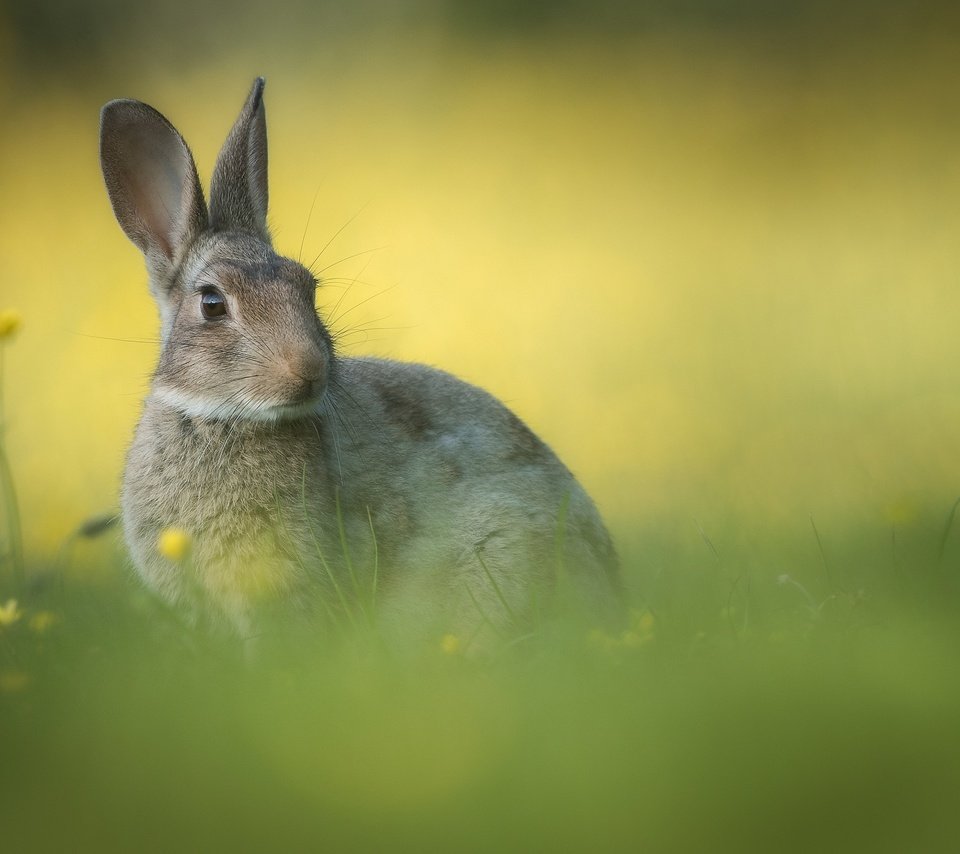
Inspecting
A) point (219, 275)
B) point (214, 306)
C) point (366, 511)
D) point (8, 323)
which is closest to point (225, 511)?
point (366, 511)

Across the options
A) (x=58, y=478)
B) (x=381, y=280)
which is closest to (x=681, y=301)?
(x=381, y=280)

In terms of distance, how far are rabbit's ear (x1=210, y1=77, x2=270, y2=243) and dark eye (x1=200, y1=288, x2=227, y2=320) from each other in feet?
1.58

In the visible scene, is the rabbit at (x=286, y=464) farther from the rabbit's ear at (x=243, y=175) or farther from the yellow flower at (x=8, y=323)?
the yellow flower at (x=8, y=323)

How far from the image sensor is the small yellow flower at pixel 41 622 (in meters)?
3.67

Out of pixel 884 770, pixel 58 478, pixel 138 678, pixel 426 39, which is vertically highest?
pixel 426 39

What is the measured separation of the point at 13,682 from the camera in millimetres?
3174

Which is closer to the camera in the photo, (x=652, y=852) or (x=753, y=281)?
(x=652, y=852)

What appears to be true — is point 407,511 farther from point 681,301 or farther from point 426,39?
point 426,39

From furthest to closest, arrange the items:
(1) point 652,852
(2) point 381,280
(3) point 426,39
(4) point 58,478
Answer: (3) point 426,39 < (2) point 381,280 < (4) point 58,478 < (1) point 652,852

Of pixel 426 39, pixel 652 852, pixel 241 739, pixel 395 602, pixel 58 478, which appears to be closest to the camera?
pixel 652 852

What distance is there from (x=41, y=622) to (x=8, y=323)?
3.29ft

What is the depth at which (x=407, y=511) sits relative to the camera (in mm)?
4488

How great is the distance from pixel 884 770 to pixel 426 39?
10.6 meters

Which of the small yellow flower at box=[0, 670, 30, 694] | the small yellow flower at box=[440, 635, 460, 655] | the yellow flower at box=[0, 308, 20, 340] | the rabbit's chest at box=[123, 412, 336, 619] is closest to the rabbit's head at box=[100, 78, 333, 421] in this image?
the rabbit's chest at box=[123, 412, 336, 619]
